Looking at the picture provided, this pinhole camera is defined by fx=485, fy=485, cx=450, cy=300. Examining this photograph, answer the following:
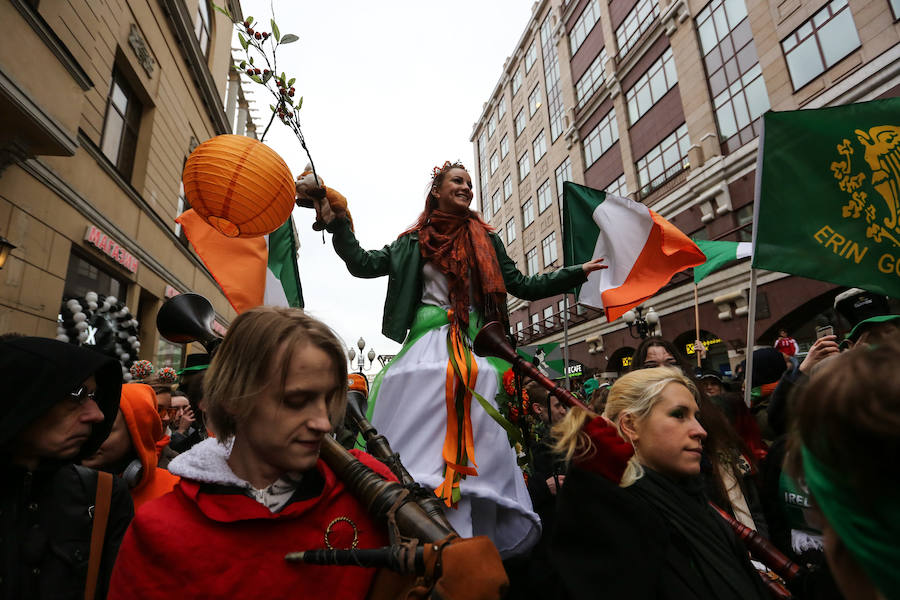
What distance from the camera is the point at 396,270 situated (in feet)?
8.18

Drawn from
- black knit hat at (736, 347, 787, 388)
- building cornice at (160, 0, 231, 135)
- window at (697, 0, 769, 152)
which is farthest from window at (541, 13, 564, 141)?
black knit hat at (736, 347, 787, 388)

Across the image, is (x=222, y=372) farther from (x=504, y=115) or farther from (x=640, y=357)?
(x=504, y=115)

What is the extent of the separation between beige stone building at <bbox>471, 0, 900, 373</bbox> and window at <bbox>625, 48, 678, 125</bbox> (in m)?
0.06

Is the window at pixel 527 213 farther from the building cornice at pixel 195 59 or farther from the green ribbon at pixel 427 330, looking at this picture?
the green ribbon at pixel 427 330

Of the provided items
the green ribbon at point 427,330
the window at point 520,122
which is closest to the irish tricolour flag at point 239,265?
the green ribbon at point 427,330

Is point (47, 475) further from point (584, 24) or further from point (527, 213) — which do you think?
point (527, 213)

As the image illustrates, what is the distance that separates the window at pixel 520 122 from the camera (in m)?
30.2

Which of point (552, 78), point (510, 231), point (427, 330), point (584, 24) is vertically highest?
point (584, 24)

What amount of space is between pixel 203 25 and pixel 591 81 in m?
16.2

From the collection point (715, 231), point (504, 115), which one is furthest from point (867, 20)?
point (504, 115)

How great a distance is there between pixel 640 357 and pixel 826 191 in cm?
168

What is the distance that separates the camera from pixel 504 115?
1305 inches

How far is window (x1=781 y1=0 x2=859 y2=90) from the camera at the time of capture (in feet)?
37.1

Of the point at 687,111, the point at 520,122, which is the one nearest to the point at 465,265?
the point at 687,111
